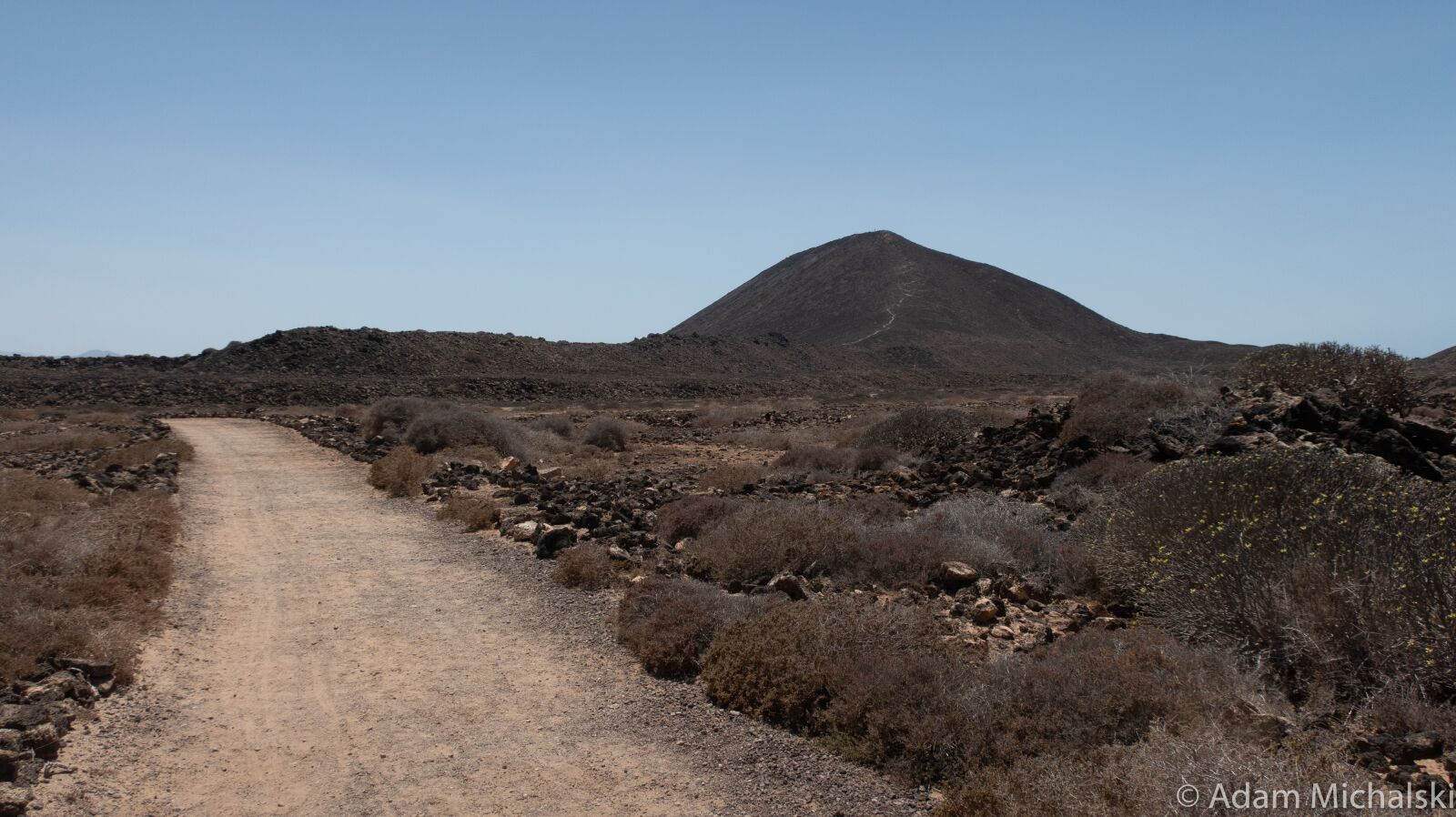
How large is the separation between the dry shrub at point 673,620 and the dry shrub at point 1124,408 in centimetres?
852

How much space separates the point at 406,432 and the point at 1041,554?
17.8 metres

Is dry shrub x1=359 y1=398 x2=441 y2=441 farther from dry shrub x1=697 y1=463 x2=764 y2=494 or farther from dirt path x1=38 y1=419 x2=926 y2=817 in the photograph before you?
dirt path x1=38 y1=419 x2=926 y2=817

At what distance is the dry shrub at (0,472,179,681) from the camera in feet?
21.4

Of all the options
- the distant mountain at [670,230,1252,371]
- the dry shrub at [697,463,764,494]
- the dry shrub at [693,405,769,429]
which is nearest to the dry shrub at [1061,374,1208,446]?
the dry shrub at [697,463,764,494]

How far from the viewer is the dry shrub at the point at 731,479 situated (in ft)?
51.0

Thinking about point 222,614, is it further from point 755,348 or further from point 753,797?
point 755,348

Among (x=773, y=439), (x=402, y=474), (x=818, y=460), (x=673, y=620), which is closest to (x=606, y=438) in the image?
(x=773, y=439)

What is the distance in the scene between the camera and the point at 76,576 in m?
8.18

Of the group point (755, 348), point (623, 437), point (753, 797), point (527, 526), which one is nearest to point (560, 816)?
point (753, 797)

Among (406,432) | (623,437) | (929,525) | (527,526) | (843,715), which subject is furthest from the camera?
(623,437)

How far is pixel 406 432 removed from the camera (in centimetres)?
2309

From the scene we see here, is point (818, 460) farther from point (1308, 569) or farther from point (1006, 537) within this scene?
point (1308, 569)

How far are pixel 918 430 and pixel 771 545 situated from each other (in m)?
12.0

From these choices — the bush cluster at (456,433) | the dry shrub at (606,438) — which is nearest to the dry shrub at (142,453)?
the bush cluster at (456,433)
